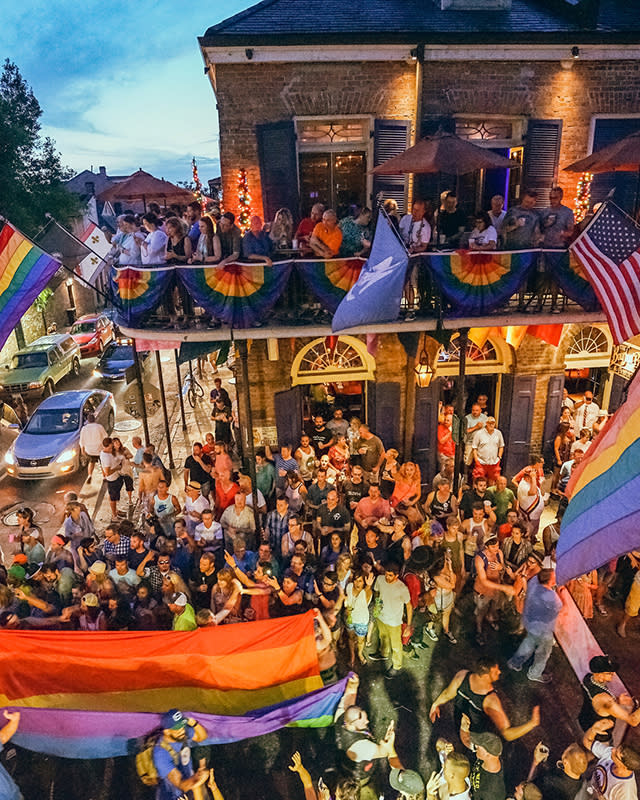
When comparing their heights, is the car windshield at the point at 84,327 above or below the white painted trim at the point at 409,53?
below

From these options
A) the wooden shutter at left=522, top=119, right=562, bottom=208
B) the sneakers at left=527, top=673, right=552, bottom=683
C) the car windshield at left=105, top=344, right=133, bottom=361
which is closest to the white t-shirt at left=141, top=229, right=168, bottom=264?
the wooden shutter at left=522, top=119, right=562, bottom=208

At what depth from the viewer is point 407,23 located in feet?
35.7

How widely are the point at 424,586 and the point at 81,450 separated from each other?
9928mm

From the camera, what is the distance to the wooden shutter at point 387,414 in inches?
475

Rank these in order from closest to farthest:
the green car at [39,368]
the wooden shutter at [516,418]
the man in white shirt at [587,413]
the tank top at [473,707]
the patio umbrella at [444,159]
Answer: the tank top at [473,707] < the patio umbrella at [444,159] < the man in white shirt at [587,413] < the wooden shutter at [516,418] < the green car at [39,368]

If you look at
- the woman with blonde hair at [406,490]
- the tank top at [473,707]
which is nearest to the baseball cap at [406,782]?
the tank top at [473,707]

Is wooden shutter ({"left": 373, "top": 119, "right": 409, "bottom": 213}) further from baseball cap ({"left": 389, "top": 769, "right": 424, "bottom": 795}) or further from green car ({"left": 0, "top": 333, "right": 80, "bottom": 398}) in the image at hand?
green car ({"left": 0, "top": 333, "right": 80, "bottom": 398})

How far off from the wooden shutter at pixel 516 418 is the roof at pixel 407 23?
6.56 metres

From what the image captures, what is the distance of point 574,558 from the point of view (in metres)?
4.72

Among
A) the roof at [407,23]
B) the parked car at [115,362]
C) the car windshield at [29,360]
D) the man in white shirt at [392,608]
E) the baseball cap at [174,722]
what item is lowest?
the parked car at [115,362]

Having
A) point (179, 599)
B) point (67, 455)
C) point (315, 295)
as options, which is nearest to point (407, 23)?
point (315, 295)

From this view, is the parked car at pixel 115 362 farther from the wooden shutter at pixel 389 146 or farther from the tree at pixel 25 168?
the wooden shutter at pixel 389 146

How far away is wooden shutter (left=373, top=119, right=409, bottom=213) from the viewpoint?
10773 millimetres

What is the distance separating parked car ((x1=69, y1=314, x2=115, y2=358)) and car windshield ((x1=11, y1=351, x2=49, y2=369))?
192 inches
